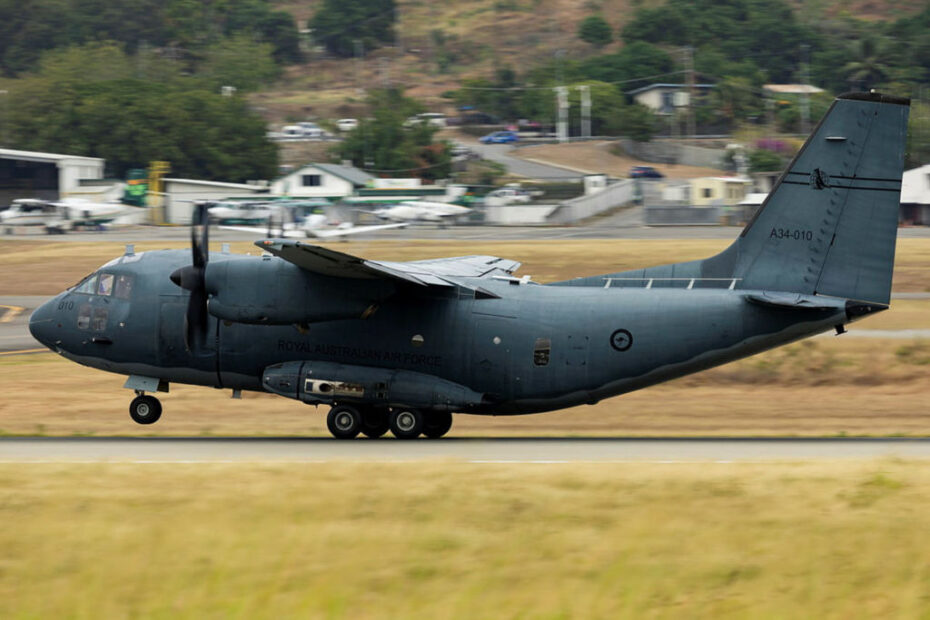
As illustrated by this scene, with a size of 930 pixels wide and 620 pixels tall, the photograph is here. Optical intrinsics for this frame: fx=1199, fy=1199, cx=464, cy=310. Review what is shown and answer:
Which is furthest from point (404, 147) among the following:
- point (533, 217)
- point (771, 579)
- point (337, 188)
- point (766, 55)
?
point (771, 579)

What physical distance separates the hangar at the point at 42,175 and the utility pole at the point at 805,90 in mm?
83745

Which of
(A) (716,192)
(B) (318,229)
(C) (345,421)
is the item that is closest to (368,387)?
(C) (345,421)

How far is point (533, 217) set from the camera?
10019 centimetres

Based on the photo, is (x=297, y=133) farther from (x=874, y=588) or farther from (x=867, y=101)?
(x=874, y=588)

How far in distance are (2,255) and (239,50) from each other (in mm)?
125855

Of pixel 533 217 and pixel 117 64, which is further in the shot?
pixel 117 64

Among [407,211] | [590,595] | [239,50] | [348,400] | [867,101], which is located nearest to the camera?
[590,595]

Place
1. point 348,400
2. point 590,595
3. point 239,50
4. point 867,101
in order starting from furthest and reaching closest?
1. point 239,50
2. point 348,400
3. point 867,101
4. point 590,595

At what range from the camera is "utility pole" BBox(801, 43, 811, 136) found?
14838cm

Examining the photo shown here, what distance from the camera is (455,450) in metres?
23.7

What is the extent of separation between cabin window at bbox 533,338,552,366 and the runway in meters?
1.64

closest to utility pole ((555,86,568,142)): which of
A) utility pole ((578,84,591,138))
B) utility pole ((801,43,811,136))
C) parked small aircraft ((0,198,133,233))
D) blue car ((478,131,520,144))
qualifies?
utility pole ((578,84,591,138))

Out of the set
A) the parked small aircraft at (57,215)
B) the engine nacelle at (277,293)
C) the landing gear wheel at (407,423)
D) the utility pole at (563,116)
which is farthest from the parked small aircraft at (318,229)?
the utility pole at (563,116)

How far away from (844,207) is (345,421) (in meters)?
11.2
